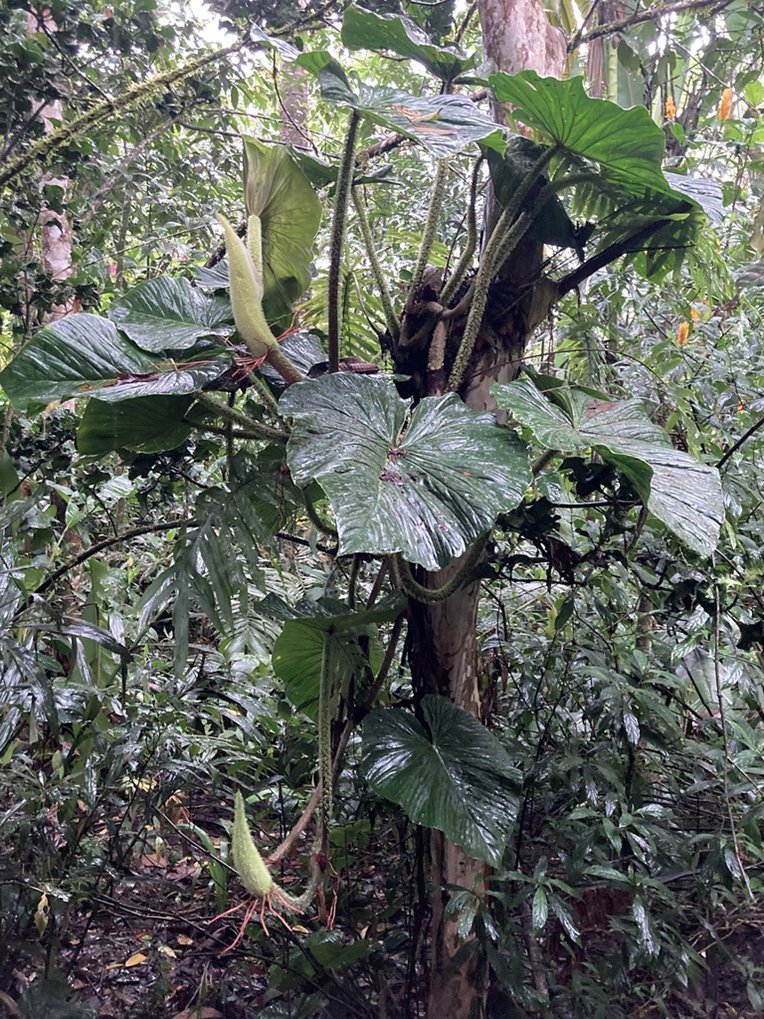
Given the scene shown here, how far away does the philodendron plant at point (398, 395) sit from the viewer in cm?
77

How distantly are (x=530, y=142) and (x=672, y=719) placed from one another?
0.92 meters

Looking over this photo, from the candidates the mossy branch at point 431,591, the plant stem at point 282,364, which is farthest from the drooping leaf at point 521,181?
the mossy branch at point 431,591

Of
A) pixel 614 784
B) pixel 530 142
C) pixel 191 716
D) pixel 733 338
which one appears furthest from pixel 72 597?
pixel 733 338

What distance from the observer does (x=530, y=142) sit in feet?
3.19

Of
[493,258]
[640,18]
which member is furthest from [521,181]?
[640,18]

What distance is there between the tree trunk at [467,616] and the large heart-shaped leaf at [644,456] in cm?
17

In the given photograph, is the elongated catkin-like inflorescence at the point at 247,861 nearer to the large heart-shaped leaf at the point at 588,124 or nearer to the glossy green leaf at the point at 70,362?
the glossy green leaf at the point at 70,362

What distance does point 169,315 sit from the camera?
105cm

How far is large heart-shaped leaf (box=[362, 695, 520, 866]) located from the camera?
881 mm

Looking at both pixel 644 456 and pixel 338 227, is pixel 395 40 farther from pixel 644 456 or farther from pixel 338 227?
pixel 644 456

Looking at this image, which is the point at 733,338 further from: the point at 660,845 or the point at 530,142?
the point at 660,845

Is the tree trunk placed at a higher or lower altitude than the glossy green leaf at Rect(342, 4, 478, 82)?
lower

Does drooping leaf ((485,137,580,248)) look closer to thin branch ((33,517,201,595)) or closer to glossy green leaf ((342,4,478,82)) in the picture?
glossy green leaf ((342,4,478,82))

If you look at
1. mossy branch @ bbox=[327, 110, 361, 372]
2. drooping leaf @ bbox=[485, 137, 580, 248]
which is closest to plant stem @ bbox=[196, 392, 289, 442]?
mossy branch @ bbox=[327, 110, 361, 372]
